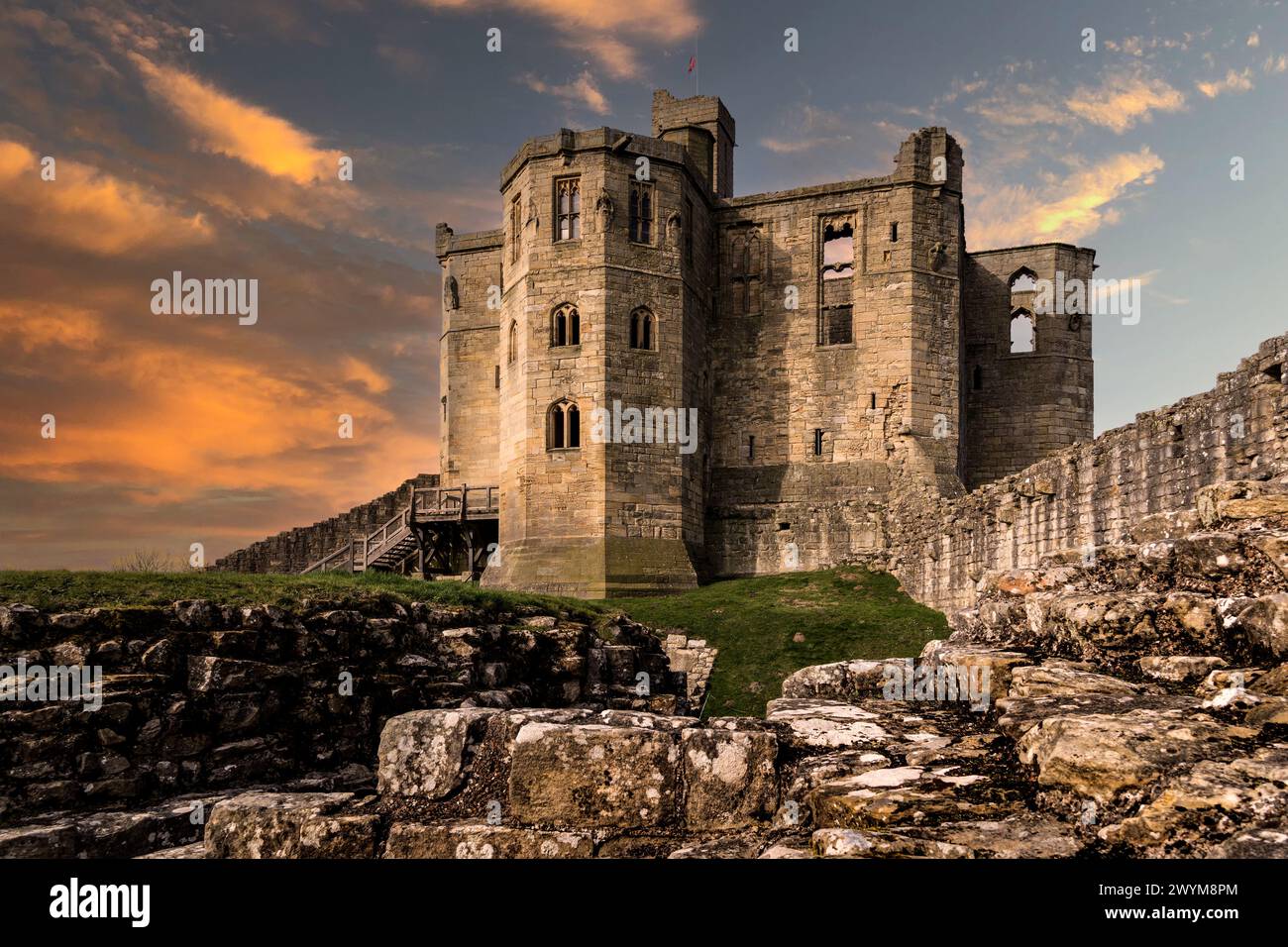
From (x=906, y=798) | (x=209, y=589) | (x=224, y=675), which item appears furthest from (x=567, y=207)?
(x=906, y=798)

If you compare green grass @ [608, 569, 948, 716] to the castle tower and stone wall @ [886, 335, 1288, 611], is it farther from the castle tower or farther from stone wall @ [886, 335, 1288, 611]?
the castle tower

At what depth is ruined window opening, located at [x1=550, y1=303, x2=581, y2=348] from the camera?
29547 millimetres

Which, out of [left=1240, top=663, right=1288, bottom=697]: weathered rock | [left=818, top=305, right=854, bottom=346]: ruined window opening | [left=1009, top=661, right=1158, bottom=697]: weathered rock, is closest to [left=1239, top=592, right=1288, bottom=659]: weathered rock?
[left=1240, top=663, right=1288, bottom=697]: weathered rock

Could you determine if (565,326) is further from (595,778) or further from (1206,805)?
(1206,805)

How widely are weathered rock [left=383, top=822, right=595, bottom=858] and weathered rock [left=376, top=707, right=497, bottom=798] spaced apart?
0.96 ft

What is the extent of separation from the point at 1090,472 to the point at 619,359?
16.6 m

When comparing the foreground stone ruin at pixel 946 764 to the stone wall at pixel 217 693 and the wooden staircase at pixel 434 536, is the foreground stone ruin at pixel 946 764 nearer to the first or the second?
the stone wall at pixel 217 693

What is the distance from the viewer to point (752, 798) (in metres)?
4.35

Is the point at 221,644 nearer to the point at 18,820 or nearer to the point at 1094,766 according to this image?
the point at 18,820

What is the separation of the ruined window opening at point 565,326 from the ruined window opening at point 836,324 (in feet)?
31.7

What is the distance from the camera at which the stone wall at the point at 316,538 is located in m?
39.3

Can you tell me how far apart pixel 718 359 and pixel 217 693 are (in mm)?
27535

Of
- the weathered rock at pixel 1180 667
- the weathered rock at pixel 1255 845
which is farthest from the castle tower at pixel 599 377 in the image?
the weathered rock at pixel 1255 845
